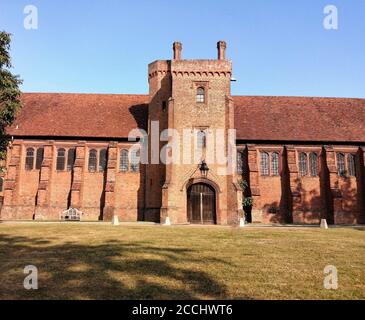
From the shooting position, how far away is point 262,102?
114 ft

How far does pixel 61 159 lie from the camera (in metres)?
30.5

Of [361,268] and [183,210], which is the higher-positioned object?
[183,210]

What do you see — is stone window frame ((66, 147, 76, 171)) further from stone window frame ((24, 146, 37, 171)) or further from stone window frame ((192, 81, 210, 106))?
stone window frame ((192, 81, 210, 106))

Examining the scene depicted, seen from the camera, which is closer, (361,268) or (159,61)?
(361,268)

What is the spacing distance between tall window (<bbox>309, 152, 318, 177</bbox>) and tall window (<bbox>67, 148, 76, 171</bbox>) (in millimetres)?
20794

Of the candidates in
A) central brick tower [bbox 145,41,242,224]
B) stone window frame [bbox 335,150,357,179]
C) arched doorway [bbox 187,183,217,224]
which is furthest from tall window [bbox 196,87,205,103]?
stone window frame [bbox 335,150,357,179]

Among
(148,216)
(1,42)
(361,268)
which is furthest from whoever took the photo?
(148,216)

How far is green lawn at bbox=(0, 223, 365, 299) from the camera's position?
6695 millimetres

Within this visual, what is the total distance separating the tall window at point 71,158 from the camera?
99.7ft

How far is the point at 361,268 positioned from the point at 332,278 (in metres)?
1.79

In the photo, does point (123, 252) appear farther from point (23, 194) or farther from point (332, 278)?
point (23, 194)

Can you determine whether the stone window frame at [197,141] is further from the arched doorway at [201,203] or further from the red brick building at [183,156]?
the arched doorway at [201,203]
